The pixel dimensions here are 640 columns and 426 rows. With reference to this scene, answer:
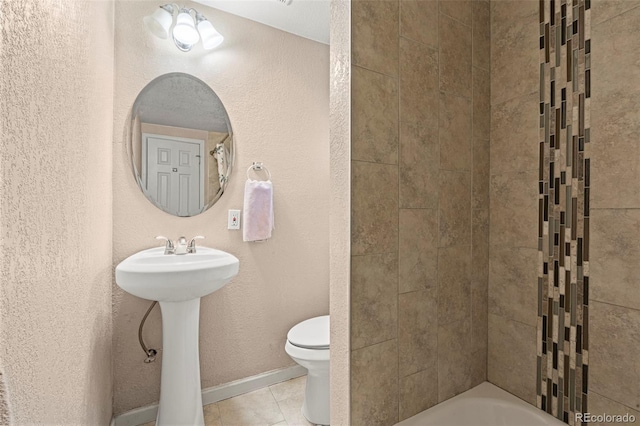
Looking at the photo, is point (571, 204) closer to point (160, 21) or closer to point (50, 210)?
point (50, 210)

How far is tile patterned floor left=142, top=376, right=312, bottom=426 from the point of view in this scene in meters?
1.71

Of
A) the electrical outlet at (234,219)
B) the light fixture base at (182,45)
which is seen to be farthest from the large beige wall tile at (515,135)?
the light fixture base at (182,45)

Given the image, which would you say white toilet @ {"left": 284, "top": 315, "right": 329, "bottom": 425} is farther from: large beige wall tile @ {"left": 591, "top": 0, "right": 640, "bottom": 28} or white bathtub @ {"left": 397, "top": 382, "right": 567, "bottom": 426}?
large beige wall tile @ {"left": 591, "top": 0, "right": 640, "bottom": 28}

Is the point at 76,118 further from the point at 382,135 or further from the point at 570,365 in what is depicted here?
the point at 570,365

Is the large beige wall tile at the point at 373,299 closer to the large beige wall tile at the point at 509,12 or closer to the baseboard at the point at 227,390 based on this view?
the large beige wall tile at the point at 509,12

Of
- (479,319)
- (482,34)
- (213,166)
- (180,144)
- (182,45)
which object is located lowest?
(479,319)

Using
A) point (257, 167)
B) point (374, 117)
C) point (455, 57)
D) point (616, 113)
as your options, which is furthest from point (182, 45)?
point (616, 113)

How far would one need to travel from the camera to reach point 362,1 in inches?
40.5

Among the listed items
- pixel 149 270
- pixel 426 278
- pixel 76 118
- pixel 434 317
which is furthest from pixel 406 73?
pixel 149 270

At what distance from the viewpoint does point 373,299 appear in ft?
3.50

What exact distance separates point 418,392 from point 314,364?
0.57 meters

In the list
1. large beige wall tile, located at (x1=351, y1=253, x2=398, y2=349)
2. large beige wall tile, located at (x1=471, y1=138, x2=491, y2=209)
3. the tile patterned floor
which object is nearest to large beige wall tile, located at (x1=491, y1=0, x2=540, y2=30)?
large beige wall tile, located at (x1=471, y1=138, x2=491, y2=209)

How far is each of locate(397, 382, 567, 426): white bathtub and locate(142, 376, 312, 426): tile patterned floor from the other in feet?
2.67

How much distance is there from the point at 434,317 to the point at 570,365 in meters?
0.46
